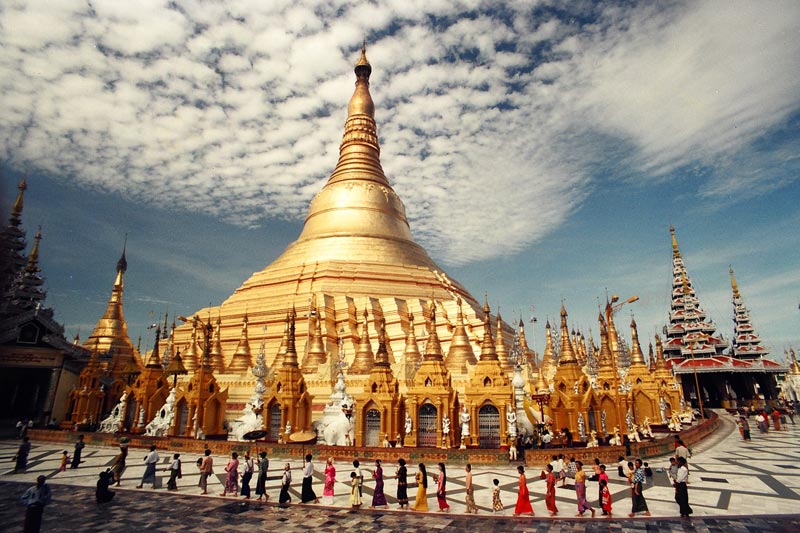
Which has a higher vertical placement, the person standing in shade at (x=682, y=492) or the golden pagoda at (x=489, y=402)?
the golden pagoda at (x=489, y=402)

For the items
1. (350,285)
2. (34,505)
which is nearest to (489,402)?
(34,505)

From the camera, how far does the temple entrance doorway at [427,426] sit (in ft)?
63.0

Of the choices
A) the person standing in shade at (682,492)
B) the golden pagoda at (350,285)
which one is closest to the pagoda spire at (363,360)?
the golden pagoda at (350,285)

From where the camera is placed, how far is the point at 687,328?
54250mm

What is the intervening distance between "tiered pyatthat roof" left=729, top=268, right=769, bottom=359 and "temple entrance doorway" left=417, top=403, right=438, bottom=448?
49.8 m

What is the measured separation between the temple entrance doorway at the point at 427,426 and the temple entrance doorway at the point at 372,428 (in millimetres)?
1723

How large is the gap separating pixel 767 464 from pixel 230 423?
22810mm

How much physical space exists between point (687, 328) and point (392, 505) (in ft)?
177

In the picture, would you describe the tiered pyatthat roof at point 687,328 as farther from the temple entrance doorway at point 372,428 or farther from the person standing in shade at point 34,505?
the person standing in shade at point 34,505

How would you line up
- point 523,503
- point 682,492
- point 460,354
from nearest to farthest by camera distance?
point 682,492 < point 523,503 < point 460,354

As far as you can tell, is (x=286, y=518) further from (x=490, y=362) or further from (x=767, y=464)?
(x=767, y=464)

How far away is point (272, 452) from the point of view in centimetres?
1828

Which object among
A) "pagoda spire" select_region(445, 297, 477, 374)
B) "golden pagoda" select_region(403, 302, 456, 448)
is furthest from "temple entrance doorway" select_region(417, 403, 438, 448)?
"pagoda spire" select_region(445, 297, 477, 374)

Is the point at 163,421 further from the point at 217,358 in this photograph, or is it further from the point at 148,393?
the point at 217,358
